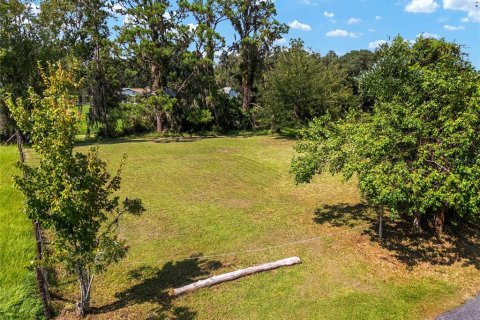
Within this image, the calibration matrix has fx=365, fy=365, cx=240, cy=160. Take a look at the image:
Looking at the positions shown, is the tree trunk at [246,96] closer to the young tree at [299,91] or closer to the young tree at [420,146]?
the young tree at [299,91]

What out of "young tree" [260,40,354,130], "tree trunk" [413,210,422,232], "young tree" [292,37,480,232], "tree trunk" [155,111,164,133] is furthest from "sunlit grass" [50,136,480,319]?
"tree trunk" [155,111,164,133]

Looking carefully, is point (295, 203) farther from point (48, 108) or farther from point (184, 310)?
point (48, 108)

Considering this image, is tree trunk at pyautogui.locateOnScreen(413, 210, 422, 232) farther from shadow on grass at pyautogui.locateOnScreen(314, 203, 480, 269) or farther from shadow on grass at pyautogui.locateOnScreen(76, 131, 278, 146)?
shadow on grass at pyautogui.locateOnScreen(76, 131, 278, 146)

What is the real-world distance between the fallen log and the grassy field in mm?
151

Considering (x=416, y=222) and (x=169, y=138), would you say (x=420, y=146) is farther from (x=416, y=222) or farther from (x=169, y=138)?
(x=169, y=138)

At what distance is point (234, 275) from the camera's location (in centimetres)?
947

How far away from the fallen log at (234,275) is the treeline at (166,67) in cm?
2051

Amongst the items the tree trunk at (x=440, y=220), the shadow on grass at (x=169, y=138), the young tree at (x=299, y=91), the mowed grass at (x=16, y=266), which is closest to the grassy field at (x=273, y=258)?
the tree trunk at (x=440, y=220)

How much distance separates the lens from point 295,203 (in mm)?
15305

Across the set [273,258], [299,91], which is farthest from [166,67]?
[273,258]

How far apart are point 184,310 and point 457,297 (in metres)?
6.67

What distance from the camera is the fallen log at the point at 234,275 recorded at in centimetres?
893

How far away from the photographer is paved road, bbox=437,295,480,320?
8289 millimetres

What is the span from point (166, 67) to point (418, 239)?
82.4 feet
